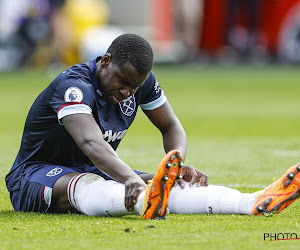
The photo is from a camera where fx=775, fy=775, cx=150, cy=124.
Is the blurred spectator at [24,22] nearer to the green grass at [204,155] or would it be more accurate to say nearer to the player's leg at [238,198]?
the green grass at [204,155]

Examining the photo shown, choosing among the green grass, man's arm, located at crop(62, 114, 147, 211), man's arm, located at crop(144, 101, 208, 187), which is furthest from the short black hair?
the green grass

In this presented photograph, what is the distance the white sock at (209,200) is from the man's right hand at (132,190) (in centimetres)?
56

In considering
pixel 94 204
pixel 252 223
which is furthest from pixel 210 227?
pixel 94 204

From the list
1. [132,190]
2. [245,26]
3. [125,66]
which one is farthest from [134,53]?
[245,26]

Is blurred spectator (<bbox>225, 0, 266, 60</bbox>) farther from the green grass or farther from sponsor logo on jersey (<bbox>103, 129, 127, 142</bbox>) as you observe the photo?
sponsor logo on jersey (<bbox>103, 129, 127, 142</bbox>)

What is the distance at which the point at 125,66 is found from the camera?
4668 millimetres

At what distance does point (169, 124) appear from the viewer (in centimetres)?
546

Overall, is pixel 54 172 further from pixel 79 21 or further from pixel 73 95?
pixel 79 21

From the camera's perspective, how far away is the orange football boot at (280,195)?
14.9ft

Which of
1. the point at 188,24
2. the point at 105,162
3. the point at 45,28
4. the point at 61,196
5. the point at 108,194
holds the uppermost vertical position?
the point at 105,162

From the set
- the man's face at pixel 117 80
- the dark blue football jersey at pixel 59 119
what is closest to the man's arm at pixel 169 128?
the dark blue football jersey at pixel 59 119

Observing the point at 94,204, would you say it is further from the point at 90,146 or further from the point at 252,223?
the point at 252,223

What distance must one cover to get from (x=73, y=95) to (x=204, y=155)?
147 inches

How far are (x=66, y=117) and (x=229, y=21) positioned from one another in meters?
22.8
